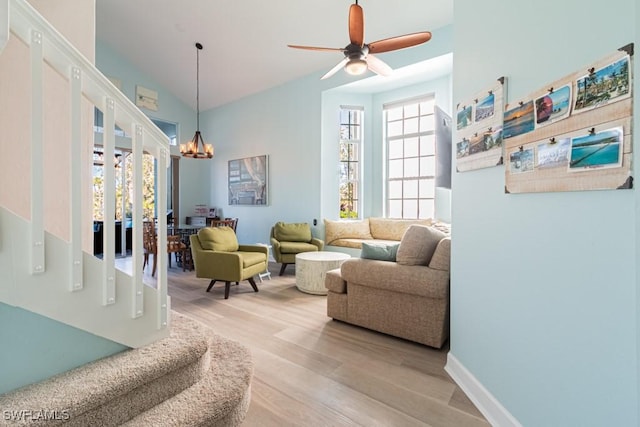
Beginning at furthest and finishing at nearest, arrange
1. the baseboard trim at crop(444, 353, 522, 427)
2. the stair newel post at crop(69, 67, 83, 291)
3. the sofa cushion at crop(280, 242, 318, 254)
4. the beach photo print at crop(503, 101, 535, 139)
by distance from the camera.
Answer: the sofa cushion at crop(280, 242, 318, 254), the baseboard trim at crop(444, 353, 522, 427), the beach photo print at crop(503, 101, 535, 139), the stair newel post at crop(69, 67, 83, 291)

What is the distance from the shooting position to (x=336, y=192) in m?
5.82

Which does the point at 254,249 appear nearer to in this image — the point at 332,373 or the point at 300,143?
the point at 332,373

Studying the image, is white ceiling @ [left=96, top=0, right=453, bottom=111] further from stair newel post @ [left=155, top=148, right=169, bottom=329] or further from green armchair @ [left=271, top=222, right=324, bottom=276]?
stair newel post @ [left=155, top=148, right=169, bottom=329]

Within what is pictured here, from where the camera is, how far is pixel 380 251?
2756 mm

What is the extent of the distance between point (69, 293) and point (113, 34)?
6.63 m

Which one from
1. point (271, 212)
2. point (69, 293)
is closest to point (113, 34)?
point (271, 212)

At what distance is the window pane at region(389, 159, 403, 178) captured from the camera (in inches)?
228

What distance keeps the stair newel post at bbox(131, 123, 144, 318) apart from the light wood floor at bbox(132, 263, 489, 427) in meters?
0.88

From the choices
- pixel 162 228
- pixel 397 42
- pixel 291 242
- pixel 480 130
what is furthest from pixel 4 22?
pixel 291 242

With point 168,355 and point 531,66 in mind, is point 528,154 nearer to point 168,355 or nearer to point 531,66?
point 531,66

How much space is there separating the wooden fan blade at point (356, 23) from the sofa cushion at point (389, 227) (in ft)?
10.6

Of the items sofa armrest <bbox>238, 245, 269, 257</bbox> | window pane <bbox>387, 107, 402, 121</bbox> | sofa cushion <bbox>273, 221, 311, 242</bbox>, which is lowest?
sofa armrest <bbox>238, 245, 269, 257</bbox>

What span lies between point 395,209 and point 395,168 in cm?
82

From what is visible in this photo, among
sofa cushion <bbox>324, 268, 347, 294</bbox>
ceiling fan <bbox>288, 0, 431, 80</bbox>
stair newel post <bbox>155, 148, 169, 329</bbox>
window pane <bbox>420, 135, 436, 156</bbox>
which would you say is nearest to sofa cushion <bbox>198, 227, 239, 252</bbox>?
sofa cushion <bbox>324, 268, 347, 294</bbox>
